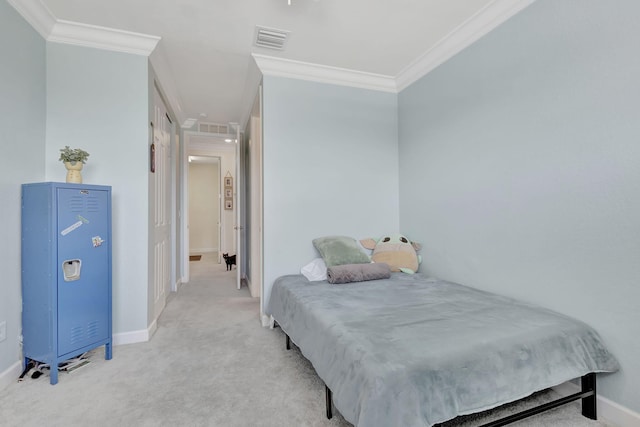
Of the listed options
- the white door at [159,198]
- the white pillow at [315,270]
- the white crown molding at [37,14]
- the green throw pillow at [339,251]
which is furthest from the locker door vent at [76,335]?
the white crown molding at [37,14]

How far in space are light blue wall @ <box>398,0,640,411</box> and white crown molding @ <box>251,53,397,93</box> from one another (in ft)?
2.33

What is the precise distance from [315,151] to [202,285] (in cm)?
295

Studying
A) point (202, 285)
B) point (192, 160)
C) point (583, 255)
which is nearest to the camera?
point (583, 255)

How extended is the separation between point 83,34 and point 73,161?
3.57 feet

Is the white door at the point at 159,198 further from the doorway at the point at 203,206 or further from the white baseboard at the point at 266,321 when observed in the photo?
the doorway at the point at 203,206

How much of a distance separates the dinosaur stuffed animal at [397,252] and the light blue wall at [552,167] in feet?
0.81

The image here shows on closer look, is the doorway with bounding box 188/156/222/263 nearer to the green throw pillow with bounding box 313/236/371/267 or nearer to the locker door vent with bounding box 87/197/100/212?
the green throw pillow with bounding box 313/236/371/267

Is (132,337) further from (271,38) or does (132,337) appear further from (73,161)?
(271,38)

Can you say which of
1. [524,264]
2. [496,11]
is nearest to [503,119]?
[496,11]

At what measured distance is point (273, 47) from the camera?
2727 millimetres

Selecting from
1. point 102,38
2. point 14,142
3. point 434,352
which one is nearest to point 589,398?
point 434,352

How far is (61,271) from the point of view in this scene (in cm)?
201

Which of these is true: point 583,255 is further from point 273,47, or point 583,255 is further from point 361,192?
point 273,47

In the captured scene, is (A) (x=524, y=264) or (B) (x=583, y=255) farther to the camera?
(A) (x=524, y=264)
